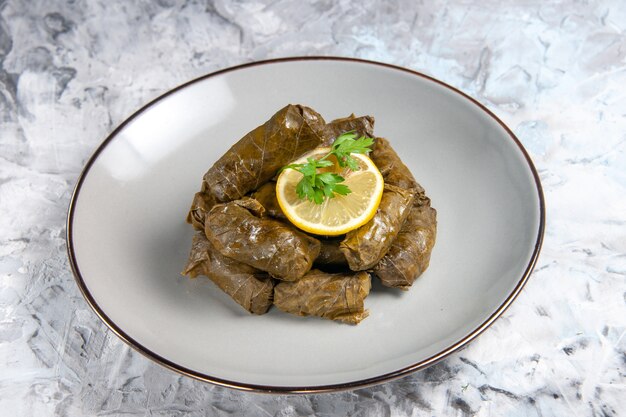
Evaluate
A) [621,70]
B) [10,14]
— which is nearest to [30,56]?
[10,14]

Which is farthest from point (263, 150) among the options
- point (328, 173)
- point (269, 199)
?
point (328, 173)

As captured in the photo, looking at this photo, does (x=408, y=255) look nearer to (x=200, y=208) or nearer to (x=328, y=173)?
(x=328, y=173)

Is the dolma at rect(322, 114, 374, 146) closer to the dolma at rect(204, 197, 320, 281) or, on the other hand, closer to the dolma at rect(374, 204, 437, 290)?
the dolma at rect(374, 204, 437, 290)

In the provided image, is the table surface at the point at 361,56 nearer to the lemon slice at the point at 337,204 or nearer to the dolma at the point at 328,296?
the dolma at the point at 328,296

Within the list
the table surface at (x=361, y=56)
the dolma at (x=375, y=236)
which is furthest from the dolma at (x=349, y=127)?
the table surface at (x=361, y=56)

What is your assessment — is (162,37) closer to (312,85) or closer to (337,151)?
(312,85)
